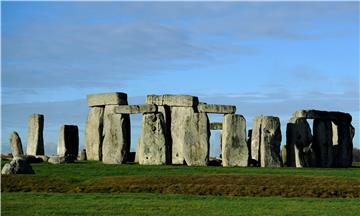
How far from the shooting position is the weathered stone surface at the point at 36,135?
132 feet

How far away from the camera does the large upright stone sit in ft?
115

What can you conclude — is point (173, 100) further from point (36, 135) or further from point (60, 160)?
point (36, 135)

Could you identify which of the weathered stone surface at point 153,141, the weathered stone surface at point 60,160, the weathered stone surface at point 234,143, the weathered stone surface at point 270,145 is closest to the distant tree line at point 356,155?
the weathered stone surface at point 270,145

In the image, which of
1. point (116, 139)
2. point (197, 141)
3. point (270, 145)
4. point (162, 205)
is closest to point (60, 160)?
point (116, 139)

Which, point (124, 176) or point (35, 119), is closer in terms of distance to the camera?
point (124, 176)

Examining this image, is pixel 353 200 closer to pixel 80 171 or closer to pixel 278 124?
pixel 80 171

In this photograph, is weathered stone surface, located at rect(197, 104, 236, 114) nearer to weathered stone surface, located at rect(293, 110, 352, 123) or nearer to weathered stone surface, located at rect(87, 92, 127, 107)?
weathered stone surface, located at rect(293, 110, 352, 123)

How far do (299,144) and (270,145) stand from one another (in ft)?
7.33

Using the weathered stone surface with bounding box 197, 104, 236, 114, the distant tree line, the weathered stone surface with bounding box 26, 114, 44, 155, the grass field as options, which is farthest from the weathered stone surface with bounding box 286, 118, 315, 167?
the distant tree line

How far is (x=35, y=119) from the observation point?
133 feet

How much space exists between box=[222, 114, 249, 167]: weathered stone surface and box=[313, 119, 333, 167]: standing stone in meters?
4.82

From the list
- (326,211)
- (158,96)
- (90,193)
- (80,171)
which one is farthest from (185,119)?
(326,211)

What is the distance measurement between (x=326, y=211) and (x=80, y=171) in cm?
1167

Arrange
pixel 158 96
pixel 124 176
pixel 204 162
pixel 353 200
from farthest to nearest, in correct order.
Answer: pixel 158 96
pixel 204 162
pixel 124 176
pixel 353 200
